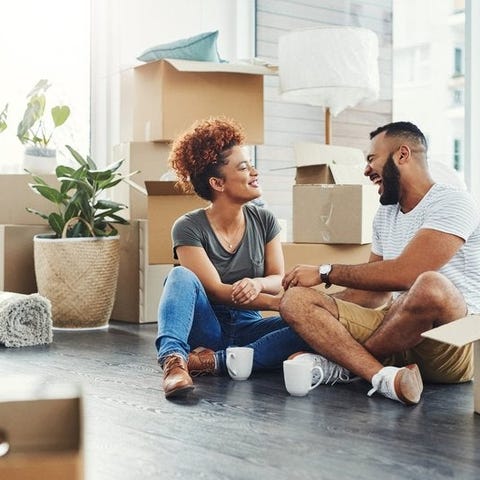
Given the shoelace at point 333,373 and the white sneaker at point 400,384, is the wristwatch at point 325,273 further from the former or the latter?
the white sneaker at point 400,384

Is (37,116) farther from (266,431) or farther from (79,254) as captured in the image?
(266,431)

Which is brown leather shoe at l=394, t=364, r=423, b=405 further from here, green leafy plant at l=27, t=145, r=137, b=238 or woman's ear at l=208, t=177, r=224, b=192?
green leafy plant at l=27, t=145, r=137, b=238

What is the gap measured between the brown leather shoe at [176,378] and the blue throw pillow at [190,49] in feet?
6.49

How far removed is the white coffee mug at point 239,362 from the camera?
255 cm

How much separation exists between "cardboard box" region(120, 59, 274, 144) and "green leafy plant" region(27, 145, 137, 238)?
329mm

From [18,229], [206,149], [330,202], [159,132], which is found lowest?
[18,229]

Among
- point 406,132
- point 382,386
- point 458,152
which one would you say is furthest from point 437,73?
point 382,386

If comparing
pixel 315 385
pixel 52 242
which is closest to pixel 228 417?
pixel 315 385

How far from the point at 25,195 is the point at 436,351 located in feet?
8.32

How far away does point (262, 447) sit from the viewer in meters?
1.82

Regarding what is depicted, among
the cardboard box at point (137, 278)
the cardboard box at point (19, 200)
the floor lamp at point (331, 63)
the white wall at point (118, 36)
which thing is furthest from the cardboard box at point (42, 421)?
the white wall at point (118, 36)

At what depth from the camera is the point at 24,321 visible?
3416 millimetres

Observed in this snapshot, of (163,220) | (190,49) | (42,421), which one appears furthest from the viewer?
(190,49)

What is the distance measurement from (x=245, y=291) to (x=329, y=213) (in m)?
0.89
